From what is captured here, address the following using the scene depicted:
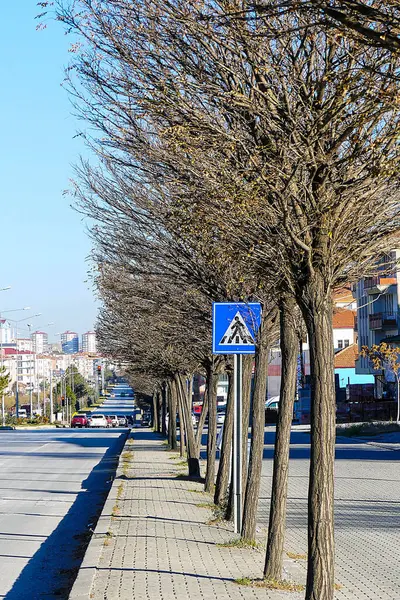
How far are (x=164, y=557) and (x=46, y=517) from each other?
23.5 ft

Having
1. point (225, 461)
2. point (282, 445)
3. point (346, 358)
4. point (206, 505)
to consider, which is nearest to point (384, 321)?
point (346, 358)

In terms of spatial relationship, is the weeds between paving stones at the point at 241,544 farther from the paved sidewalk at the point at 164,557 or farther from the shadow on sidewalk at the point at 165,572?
the shadow on sidewalk at the point at 165,572

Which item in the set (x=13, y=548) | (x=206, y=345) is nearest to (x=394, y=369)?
(x=206, y=345)

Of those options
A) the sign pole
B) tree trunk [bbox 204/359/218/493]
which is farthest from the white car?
the sign pole

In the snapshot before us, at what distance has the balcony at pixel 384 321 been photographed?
73.6 metres

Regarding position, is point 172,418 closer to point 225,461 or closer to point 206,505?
point 206,505

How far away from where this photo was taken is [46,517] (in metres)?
17.3

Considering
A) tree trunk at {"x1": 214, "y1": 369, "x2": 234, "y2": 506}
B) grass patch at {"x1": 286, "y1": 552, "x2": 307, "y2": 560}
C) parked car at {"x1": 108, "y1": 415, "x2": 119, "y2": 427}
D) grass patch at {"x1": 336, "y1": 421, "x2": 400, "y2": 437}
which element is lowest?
parked car at {"x1": 108, "y1": 415, "x2": 119, "y2": 427}

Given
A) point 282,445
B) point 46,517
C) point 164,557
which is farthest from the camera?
point 46,517

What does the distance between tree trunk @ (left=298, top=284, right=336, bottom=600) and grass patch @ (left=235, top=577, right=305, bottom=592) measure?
2.24 meters

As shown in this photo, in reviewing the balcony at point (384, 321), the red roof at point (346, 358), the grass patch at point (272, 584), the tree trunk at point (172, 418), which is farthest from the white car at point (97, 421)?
the grass patch at point (272, 584)

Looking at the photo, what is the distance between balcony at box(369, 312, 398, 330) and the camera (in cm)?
7356

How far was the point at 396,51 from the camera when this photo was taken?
4.64 metres

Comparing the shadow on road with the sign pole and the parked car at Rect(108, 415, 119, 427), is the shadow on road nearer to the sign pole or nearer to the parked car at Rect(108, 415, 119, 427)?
→ the sign pole
